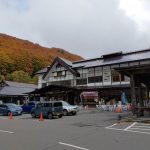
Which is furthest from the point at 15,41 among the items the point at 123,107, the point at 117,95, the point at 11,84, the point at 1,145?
the point at 1,145

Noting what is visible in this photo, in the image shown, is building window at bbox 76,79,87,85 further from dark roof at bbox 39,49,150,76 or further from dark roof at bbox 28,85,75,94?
dark roof at bbox 28,85,75,94

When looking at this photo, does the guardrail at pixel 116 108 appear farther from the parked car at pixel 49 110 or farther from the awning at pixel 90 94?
the parked car at pixel 49 110

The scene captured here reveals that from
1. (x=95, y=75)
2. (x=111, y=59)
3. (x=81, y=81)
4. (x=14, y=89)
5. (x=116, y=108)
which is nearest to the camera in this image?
(x=116, y=108)

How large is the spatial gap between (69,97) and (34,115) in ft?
73.2

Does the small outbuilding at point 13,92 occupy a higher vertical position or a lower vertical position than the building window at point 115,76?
lower

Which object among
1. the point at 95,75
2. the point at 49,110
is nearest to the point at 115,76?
→ the point at 95,75

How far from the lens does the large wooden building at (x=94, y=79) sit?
151 feet

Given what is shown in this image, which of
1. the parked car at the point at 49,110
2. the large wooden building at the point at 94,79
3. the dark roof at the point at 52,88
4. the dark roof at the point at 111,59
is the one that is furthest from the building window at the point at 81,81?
the parked car at the point at 49,110

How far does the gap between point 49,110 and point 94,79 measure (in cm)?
2247

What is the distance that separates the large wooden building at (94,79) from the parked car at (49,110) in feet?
59.5

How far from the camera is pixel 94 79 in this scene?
49438 mm

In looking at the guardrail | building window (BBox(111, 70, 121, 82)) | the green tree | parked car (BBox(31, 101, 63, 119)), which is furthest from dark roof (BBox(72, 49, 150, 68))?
the green tree

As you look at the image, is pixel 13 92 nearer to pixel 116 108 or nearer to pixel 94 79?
pixel 94 79

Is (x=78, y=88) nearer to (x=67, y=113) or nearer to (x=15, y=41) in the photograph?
(x=67, y=113)
